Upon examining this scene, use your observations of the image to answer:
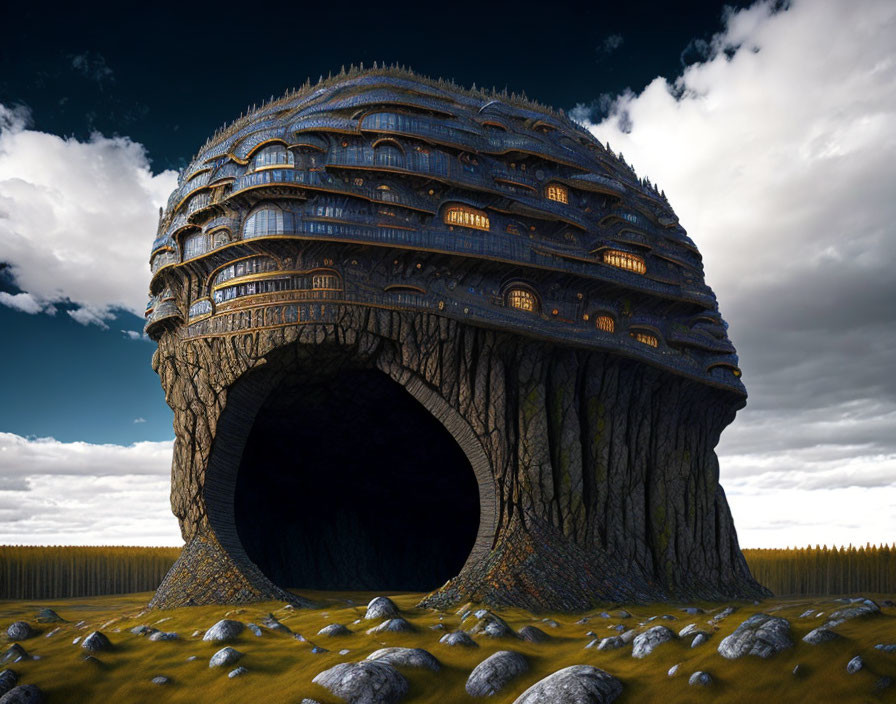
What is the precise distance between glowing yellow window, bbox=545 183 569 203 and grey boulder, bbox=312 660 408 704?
63.2 ft

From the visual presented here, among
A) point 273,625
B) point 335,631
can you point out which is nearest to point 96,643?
point 273,625

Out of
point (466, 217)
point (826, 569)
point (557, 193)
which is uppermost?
point (557, 193)

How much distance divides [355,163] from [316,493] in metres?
15.6

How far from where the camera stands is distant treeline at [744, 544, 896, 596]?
122 feet

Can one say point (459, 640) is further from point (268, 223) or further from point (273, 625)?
point (268, 223)

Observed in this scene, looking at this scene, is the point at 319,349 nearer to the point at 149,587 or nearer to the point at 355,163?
the point at 355,163

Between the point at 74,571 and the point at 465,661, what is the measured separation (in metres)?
32.1

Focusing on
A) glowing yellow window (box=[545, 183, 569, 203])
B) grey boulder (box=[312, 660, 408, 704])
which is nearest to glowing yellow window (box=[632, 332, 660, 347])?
glowing yellow window (box=[545, 183, 569, 203])

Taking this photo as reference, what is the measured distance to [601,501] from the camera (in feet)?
89.0

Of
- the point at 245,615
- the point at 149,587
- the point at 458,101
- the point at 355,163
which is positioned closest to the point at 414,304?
the point at 355,163

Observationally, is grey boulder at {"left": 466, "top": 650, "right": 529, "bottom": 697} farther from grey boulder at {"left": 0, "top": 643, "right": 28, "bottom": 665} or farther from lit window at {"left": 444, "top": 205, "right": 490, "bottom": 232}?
lit window at {"left": 444, "top": 205, "right": 490, "bottom": 232}

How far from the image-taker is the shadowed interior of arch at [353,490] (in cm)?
2944

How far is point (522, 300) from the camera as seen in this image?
26188mm

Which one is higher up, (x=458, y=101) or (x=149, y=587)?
(x=458, y=101)
